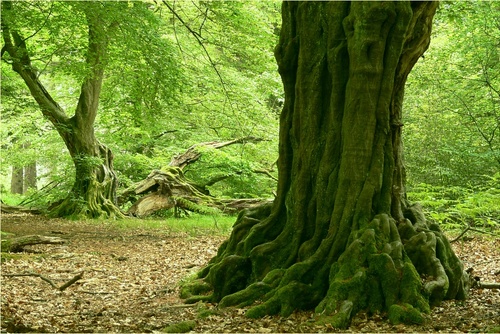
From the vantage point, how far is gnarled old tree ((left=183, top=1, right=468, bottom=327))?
16.9 ft

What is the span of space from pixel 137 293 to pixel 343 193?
301 cm

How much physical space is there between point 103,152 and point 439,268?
473 inches

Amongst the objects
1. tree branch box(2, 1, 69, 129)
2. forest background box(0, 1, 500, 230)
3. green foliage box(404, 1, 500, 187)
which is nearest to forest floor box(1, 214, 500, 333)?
forest background box(0, 1, 500, 230)

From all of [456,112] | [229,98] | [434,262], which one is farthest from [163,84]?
[434,262]

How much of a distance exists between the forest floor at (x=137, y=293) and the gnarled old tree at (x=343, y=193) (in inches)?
9.6

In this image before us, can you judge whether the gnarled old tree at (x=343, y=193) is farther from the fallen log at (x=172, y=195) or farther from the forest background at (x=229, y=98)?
the fallen log at (x=172, y=195)

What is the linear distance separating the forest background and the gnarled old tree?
382 centimetres

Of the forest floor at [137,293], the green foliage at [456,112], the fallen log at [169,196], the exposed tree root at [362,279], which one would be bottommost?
the forest floor at [137,293]

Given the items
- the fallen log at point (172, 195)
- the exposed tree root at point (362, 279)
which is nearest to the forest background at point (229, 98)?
the fallen log at point (172, 195)

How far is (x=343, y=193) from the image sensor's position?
5.67 metres

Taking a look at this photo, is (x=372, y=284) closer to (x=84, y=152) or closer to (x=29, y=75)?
(x=84, y=152)

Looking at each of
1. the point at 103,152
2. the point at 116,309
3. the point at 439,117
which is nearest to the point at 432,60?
the point at 439,117

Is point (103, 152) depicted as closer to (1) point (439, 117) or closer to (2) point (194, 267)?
(2) point (194, 267)

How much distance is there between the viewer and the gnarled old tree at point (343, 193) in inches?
203
